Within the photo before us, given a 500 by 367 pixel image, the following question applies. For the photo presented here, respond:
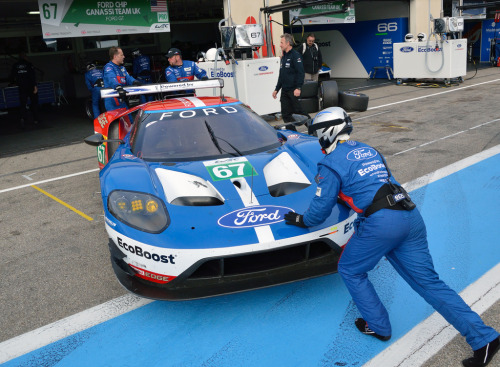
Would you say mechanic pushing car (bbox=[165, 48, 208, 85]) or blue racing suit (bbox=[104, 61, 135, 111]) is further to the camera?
mechanic pushing car (bbox=[165, 48, 208, 85])

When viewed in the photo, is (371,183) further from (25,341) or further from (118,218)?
(25,341)

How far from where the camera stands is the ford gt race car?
3188 mm

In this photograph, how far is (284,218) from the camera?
3.34 metres

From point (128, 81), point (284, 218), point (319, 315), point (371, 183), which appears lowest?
point (319, 315)

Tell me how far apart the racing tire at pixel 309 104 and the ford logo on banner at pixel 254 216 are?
7.94 m

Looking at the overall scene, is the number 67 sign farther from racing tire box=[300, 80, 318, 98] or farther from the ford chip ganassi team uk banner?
the ford chip ganassi team uk banner

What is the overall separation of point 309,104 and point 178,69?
3665 millimetres

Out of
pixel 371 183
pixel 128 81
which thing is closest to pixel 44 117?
pixel 128 81

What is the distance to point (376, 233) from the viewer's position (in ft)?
9.29

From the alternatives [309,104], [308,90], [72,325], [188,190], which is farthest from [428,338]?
[308,90]

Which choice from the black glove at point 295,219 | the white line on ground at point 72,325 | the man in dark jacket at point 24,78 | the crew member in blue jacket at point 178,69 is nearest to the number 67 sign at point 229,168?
the black glove at point 295,219

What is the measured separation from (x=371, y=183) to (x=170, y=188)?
1.57m

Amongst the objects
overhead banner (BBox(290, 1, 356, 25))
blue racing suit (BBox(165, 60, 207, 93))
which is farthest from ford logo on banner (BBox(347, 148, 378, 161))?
overhead banner (BBox(290, 1, 356, 25))

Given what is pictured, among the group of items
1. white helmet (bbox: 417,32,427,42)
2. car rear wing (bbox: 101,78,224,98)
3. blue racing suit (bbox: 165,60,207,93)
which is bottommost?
car rear wing (bbox: 101,78,224,98)
